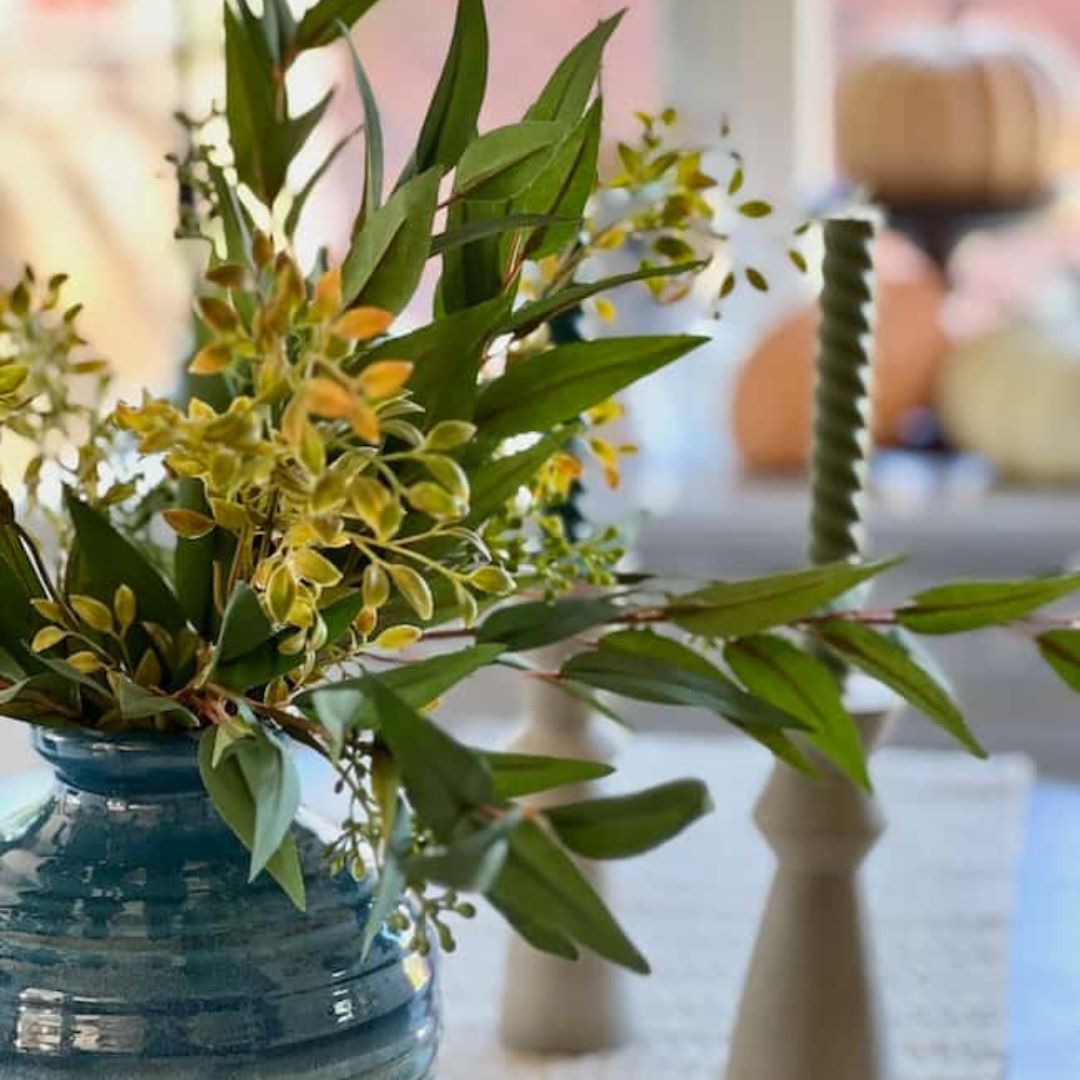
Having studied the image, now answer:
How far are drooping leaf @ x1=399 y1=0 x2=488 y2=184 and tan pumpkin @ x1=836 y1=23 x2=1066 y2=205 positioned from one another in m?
1.71

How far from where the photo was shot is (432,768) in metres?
0.54

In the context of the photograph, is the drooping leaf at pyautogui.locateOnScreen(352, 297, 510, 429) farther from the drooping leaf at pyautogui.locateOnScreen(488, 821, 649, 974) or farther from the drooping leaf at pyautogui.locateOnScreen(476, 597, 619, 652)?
the drooping leaf at pyautogui.locateOnScreen(488, 821, 649, 974)

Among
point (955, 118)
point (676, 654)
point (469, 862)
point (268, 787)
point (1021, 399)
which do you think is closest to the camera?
point (469, 862)

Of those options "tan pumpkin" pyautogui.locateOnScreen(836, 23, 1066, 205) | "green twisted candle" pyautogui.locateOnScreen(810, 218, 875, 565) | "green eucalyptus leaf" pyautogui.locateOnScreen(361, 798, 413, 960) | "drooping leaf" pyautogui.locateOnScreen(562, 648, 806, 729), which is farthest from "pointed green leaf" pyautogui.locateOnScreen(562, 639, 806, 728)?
"tan pumpkin" pyautogui.locateOnScreen(836, 23, 1066, 205)

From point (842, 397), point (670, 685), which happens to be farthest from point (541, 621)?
point (842, 397)

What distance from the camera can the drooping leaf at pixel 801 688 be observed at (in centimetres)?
72

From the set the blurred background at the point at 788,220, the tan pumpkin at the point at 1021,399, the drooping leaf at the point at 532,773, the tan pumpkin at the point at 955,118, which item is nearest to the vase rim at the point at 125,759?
the drooping leaf at the point at 532,773

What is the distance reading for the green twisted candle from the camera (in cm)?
87

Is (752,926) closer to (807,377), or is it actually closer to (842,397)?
(842,397)

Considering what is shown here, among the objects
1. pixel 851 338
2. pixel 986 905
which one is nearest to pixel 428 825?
pixel 851 338

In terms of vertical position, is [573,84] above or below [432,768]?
above

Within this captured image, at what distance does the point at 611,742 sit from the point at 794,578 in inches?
11.4

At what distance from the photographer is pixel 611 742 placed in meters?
0.99

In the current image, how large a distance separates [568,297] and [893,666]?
16cm
